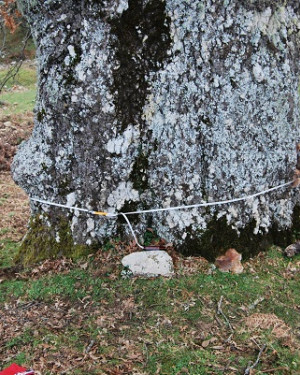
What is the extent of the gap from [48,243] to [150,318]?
112 centimetres

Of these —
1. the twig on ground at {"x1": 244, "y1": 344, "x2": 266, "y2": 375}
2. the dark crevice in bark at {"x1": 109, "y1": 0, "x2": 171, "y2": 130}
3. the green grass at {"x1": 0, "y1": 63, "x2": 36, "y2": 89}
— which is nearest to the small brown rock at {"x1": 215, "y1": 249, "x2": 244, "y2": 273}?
the twig on ground at {"x1": 244, "y1": 344, "x2": 266, "y2": 375}

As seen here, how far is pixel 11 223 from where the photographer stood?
5.18m

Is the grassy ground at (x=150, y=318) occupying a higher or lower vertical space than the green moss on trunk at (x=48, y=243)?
lower

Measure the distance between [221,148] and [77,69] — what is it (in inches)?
48.6

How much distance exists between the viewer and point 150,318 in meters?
3.19

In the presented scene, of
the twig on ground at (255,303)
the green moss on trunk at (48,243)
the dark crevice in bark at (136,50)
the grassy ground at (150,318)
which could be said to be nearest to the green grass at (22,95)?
the green moss on trunk at (48,243)

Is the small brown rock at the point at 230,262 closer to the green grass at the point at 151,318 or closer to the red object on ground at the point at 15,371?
the green grass at the point at 151,318

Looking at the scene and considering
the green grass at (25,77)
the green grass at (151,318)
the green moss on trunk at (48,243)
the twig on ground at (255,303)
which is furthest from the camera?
the green grass at (25,77)

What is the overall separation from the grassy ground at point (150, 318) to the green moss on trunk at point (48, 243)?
8 centimetres

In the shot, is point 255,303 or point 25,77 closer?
point 255,303

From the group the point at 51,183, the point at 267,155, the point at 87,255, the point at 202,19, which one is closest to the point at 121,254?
the point at 87,255

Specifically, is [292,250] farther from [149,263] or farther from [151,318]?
[151,318]

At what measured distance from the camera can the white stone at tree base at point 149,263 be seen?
3471mm

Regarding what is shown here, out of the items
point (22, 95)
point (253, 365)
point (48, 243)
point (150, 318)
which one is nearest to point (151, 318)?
point (150, 318)
